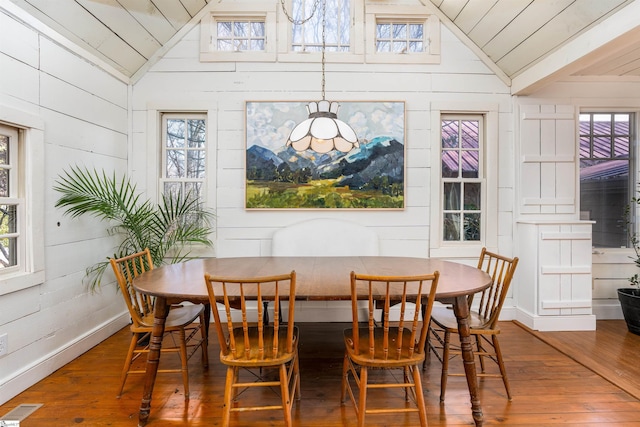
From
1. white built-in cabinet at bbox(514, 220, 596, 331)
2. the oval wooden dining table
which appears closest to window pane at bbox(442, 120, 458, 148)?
white built-in cabinet at bbox(514, 220, 596, 331)

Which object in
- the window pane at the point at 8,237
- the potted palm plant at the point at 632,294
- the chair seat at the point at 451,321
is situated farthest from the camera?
the potted palm plant at the point at 632,294

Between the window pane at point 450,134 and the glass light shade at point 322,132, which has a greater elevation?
the window pane at point 450,134

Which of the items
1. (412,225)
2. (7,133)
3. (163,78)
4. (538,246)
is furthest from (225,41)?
(538,246)

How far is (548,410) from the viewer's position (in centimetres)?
194

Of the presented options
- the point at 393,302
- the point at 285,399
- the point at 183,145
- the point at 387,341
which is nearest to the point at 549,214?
the point at 393,302

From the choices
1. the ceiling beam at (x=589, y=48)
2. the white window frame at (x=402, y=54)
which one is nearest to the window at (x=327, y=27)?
the white window frame at (x=402, y=54)

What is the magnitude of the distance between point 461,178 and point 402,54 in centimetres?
146

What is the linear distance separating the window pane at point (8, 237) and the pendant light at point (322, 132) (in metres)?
1.96

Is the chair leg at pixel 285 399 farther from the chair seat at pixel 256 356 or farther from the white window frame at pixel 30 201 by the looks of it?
the white window frame at pixel 30 201

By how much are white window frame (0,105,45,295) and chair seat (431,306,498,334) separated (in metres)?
2.79

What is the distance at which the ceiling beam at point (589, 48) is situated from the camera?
2164mm

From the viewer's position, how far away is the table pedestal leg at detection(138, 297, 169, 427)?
181 cm

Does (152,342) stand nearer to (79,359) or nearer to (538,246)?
(79,359)

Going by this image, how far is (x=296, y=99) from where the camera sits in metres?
3.41
